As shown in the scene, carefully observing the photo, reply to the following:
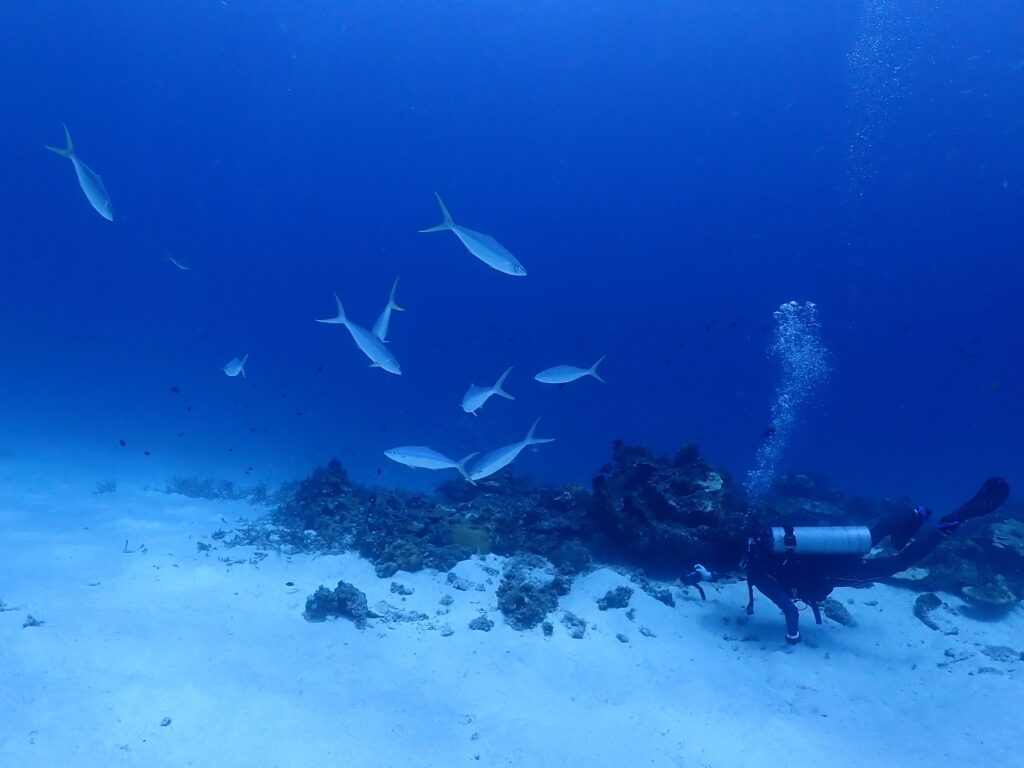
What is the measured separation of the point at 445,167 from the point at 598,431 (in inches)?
2940

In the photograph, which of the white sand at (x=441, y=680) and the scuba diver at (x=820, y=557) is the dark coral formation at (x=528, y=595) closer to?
the white sand at (x=441, y=680)

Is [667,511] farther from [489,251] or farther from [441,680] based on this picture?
[489,251]

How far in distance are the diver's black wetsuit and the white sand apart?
28.3 inches

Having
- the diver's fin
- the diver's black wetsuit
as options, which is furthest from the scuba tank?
the diver's fin

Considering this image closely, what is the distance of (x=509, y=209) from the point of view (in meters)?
100

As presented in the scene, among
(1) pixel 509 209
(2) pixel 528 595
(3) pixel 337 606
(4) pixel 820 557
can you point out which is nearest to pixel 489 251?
(2) pixel 528 595

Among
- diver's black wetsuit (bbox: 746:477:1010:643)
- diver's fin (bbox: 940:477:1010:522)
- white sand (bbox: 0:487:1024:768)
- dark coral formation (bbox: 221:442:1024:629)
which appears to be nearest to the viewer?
white sand (bbox: 0:487:1024:768)

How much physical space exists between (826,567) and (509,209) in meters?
99.2

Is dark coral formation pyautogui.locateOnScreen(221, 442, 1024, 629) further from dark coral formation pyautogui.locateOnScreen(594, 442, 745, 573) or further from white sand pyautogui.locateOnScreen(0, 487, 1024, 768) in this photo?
white sand pyautogui.locateOnScreen(0, 487, 1024, 768)

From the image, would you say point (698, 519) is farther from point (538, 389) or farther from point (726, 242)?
point (726, 242)

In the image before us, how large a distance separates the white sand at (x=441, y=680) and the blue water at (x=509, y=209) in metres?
24.2

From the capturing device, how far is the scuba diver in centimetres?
788

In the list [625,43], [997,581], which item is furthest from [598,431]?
[625,43]

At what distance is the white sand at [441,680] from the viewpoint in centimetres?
519
